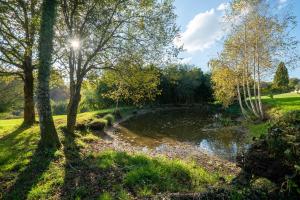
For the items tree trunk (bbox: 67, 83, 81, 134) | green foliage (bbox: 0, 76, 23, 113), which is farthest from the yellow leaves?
green foliage (bbox: 0, 76, 23, 113)

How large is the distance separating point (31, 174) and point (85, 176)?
2.15 metres

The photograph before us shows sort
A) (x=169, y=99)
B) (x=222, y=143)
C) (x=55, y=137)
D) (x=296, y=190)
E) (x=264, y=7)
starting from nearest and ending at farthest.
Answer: (x=296, y=190), (x=55, y=137), (x=222, y=143), (x=264, y=7), (x=169, y=99)

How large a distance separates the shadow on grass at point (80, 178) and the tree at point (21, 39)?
9.11m

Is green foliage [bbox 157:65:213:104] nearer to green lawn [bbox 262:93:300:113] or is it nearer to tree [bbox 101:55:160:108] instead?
green lawn [bbox 262:93:300:113]

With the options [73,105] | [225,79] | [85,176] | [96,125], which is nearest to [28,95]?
[73,105]

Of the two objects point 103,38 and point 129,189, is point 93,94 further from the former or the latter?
point 129,189

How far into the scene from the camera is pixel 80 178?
9.32 metres

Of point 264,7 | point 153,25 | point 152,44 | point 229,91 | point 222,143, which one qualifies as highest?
point 264,7

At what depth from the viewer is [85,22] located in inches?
650

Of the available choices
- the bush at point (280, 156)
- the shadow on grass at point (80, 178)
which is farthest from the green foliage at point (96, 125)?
the bush at point (280, 156)

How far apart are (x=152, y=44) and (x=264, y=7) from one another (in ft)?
49.0

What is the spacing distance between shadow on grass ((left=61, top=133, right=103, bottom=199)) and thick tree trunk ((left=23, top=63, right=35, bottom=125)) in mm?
10468

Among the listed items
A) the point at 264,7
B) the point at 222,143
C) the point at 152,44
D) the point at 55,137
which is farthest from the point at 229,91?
the point at 55,137

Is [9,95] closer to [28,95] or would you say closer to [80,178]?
[28,95]
